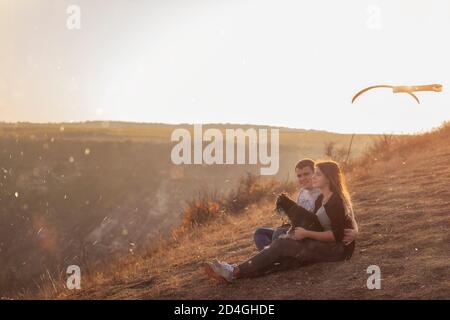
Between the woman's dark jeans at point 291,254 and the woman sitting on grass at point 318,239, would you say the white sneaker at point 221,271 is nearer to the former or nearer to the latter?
the woman sitting on grass at point 318,239

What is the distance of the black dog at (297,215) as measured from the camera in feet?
22.6

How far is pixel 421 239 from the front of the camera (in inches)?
330

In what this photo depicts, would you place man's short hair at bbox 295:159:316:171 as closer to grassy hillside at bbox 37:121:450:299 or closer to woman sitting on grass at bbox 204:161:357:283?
woman sitting on grass at bbox 204:161:357:283

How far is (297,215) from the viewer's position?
6.93 metres

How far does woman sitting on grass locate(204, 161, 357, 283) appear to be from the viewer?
22.3ft

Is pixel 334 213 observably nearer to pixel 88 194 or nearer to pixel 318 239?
pixel 318 239

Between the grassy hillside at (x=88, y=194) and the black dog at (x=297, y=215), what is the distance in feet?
77.4

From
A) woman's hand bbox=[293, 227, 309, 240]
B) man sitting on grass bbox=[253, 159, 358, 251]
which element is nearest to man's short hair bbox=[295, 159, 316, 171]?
man sitting on grass bbox=[253, 159, 358, 251]

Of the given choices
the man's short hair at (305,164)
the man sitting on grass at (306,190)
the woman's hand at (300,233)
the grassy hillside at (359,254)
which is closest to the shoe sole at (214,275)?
the grassy hillside at (359,254)

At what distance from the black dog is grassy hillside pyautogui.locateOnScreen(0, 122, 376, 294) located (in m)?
23.6

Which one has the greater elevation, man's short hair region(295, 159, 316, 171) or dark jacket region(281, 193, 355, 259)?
man's short hair region(295, 159, 316, 171)

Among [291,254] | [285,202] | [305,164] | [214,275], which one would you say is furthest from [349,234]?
[214,275]

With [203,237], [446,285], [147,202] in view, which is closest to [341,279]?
[446,285]
